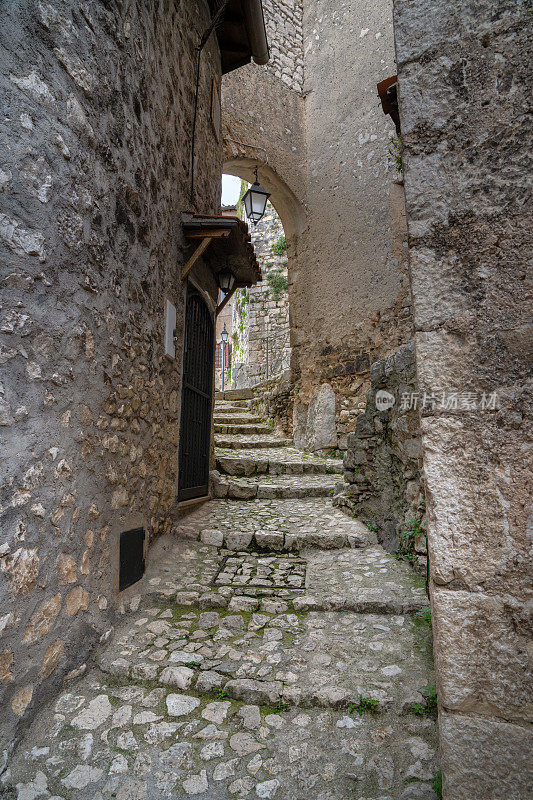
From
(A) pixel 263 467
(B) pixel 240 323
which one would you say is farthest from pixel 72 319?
(B) pixel 240 323

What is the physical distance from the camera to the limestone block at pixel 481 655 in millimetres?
1160

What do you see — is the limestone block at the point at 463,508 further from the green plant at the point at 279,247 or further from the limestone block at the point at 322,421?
the green plant at the point at 279,247

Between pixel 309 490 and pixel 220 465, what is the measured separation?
48.3 inches

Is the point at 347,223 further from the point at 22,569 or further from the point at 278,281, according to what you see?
the point at 22,569

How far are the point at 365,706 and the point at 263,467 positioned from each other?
397 cm

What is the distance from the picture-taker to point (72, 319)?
2.13 m

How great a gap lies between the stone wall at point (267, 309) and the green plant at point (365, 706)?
10614 mm

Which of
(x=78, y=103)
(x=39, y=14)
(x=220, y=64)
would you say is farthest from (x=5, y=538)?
(x=220, y=64)

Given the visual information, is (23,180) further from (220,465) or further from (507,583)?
(220,465)

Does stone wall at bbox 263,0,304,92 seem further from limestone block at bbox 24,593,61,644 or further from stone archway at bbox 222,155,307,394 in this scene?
limestone block at bbox 24,593,61,644

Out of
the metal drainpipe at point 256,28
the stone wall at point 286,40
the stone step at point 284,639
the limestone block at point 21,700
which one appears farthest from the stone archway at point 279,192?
the limestone block at point 21,700

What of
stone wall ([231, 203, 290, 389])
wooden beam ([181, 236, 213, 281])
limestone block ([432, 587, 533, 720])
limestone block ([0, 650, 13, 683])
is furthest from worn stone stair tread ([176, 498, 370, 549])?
stone wall ([231, 203, 290, 389])

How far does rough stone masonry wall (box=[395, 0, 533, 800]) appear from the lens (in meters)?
1.17

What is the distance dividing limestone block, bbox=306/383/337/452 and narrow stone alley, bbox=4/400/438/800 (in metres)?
3.96
